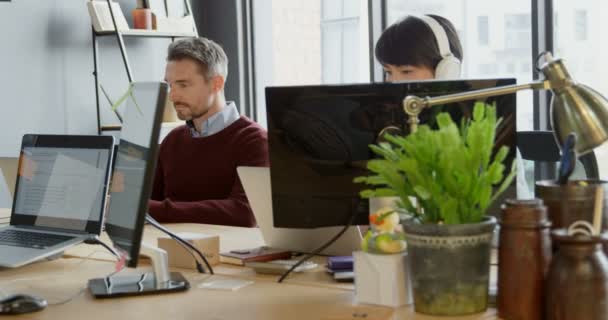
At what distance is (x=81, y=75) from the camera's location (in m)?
4.34

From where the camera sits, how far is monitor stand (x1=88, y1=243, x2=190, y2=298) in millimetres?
1704

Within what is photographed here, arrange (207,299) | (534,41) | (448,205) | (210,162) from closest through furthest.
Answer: (448,205) → (207,299) → (210,162) → (534,41)

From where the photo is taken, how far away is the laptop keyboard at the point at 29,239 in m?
2.06

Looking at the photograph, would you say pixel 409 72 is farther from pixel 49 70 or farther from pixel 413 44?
pixel 49 70

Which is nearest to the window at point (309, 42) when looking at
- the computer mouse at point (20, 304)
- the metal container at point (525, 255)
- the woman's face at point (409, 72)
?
the woman's face at point (409, 72)

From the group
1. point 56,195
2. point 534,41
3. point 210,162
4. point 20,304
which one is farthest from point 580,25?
point 20,304

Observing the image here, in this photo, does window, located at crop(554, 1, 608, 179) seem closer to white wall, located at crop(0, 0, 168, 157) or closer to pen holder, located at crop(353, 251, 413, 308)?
white wall, located at crop(0, 0, 168, 157)

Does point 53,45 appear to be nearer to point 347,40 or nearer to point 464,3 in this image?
point 347,40

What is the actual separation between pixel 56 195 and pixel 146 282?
0.53 meters

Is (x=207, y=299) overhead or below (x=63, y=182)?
below

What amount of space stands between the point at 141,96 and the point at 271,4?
136 inches

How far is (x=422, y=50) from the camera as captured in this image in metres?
2.61

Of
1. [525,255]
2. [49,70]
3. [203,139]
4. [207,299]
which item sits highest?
[49,70]

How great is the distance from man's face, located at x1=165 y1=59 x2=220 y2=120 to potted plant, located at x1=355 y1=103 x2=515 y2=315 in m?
1.92
